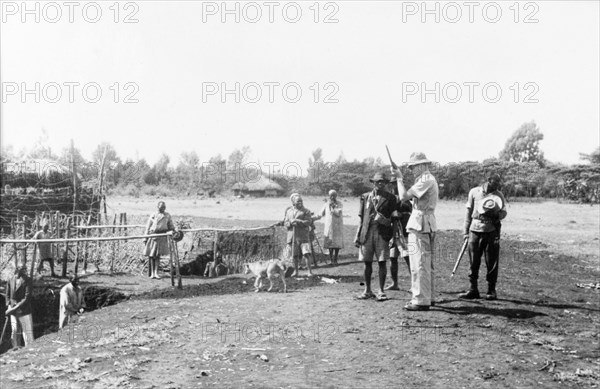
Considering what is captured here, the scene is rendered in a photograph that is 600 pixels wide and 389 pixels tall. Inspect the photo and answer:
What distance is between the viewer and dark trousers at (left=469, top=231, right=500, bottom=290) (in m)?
8.12

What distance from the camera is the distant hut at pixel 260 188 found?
38.6m

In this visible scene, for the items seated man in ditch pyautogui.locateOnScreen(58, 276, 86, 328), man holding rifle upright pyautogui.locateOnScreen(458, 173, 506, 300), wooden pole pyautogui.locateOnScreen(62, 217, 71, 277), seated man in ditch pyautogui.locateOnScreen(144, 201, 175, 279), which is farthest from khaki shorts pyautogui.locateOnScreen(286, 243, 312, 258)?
wooden pole pyautogui.locateOnScreen(62, 217, 71, 277)

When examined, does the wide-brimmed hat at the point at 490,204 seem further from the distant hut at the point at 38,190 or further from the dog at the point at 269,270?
the distant hut at the point at 38,190

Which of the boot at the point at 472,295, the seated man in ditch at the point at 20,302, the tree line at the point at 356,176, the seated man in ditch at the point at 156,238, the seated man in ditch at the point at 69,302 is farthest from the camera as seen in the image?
the tree line at the point at 356,176

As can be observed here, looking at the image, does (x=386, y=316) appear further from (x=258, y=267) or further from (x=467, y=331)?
(x=258, y=267)

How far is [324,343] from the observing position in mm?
6457

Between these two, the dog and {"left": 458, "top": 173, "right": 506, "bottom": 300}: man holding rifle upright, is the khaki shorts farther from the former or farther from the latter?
{"left": 458, "top": 173, "right": 506, "bottom": 300}: man holding rifle upright

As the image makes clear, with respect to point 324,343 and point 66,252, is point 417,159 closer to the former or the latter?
point 324,343

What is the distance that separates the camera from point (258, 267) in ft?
32.8

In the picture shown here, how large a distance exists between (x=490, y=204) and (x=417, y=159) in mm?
1471

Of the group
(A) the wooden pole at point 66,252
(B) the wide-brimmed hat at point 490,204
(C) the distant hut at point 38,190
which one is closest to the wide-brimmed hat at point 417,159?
(B) the wide-brimmed hat at point 490,204

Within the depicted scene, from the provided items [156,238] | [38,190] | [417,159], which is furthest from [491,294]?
[38,190]

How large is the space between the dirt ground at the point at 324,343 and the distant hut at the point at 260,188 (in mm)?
28650

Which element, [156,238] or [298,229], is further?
[156,238]
